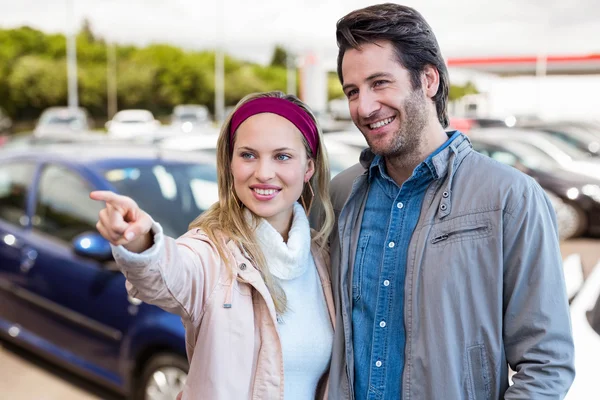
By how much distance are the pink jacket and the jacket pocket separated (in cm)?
51

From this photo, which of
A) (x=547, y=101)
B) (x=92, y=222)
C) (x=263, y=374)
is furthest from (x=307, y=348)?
(x=547, y=101)

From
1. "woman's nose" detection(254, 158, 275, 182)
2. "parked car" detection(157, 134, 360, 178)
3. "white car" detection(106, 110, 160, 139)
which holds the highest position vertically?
"woman's nose" detection(254, 158, 275, 182)

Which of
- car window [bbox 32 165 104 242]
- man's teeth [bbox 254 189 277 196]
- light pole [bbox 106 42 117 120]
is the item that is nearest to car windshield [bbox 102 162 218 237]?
car window [bbox 32 165 104 242]

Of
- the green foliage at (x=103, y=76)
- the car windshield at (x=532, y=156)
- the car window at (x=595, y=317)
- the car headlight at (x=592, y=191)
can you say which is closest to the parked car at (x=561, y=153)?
the car windshield at (x=532, y=156)

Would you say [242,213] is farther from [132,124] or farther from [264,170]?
[132,124]

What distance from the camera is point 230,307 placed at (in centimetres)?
177

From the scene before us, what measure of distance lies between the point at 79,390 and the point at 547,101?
41.9 meters

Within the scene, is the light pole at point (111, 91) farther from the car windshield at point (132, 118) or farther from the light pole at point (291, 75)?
the car windshield at point (132, 118)

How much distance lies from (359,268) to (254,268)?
30cm

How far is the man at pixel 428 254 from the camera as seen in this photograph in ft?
5.24

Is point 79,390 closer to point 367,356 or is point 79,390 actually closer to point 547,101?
point 367,356

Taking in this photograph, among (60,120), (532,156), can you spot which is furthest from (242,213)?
(60,120)

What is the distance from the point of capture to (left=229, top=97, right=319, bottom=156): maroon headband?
197 centimetres

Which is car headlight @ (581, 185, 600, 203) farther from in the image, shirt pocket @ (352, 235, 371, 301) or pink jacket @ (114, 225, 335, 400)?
pink jacket @ (114, 225, 335, 400)
